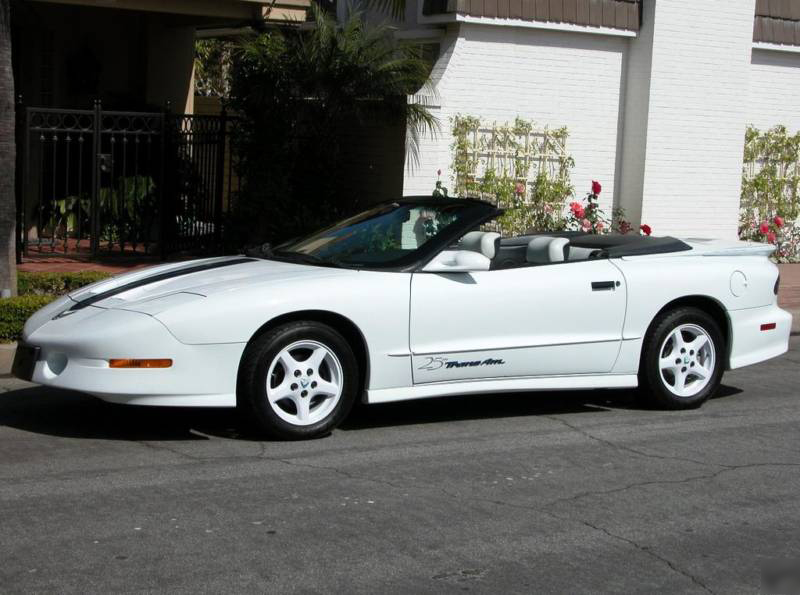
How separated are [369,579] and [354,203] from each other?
10474 millimetres

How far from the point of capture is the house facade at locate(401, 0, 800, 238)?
1479 centimetres

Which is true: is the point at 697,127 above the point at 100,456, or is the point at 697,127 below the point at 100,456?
above

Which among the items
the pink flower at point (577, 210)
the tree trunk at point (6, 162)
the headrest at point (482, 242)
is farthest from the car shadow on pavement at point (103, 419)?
the pink flower at point (577, 210)

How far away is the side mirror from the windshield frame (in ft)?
0.15

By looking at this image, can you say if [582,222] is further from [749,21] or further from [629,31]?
[749,21]

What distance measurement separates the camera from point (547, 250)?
7875mm

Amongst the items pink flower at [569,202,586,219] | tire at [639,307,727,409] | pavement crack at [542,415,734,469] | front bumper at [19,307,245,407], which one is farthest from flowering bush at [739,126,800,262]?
front bumper at [19,307,245,407]

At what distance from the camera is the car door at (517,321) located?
7188mm

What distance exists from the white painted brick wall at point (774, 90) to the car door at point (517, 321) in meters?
10.6

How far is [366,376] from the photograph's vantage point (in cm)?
707

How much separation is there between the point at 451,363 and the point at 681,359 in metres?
1.85

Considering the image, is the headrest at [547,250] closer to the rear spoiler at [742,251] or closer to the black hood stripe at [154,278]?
the rear spoiler at [742,251]

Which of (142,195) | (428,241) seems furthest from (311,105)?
(428,241)

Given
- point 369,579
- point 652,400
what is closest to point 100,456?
point 369,579
